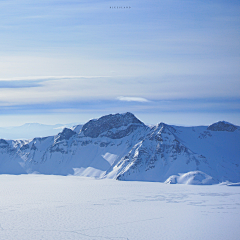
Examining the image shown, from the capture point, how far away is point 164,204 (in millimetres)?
116312

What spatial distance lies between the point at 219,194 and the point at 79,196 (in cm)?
5399

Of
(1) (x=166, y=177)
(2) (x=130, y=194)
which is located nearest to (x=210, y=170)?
(1) (x=166, y=177)

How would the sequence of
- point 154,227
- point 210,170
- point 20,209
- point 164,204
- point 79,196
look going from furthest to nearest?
point 210,170, point 79,196, point 164,204, point 20,209, point 154,227

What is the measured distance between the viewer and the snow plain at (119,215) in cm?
7612

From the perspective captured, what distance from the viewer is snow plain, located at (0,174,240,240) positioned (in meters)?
76.1

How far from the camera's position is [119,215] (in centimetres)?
9625

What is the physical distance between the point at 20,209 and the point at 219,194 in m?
76.4

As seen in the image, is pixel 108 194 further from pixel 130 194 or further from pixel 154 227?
pixel 154 227

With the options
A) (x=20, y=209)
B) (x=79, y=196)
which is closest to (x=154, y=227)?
(x=20, y=209)

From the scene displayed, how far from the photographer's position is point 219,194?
141 metres

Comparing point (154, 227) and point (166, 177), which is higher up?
point (154, 227)

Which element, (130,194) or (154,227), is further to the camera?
(130,194)

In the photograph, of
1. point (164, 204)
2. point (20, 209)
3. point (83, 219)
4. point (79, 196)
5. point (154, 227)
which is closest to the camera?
point (154, 227)

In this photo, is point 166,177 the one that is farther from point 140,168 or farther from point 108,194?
point 108,194
